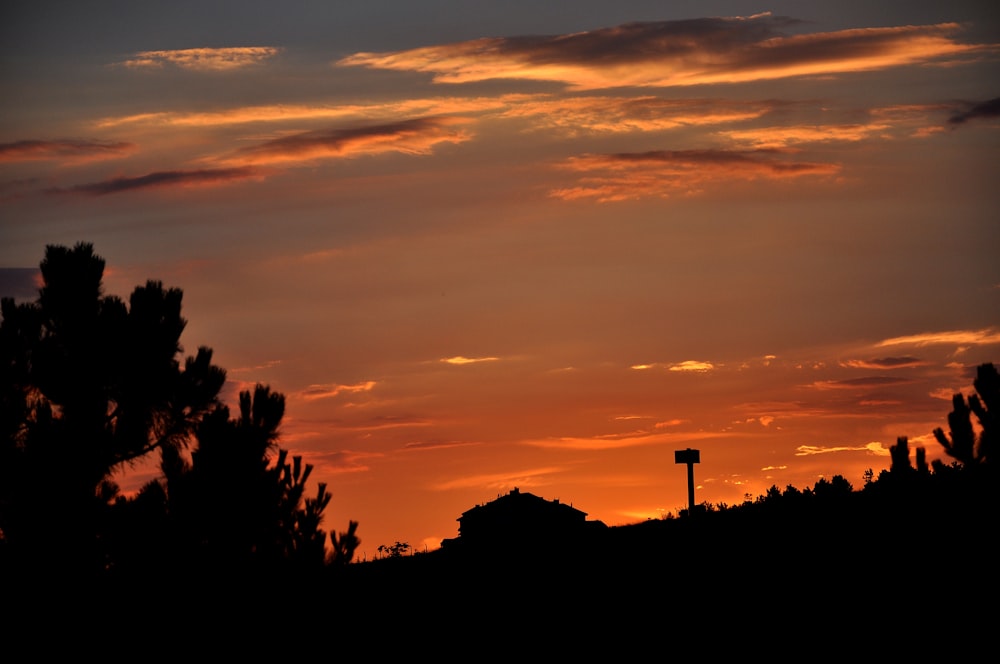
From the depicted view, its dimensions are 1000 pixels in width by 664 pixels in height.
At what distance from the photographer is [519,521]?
39844 millimetres

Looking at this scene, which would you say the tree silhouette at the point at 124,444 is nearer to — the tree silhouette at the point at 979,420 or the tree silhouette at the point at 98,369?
the tree silhouette at the point at 98,369

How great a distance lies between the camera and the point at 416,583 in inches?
1056

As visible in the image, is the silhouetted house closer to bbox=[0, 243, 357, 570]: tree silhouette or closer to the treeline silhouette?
the treeline silhouette

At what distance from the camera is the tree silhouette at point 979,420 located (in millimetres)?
37362

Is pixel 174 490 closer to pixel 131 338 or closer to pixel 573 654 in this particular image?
pixel 131 338

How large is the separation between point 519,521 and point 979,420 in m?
14.3

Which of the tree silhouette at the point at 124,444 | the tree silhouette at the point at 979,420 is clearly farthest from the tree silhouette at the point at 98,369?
the tree silhouette at the point at 979,420

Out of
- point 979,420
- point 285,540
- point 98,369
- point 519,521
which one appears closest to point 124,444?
point 98,369

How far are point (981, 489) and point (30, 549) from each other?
65.1 ft

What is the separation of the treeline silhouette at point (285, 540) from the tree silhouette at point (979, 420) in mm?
6960

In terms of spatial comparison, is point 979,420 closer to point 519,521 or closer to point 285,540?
point 519,521

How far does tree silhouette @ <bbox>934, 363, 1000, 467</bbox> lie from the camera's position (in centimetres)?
3736

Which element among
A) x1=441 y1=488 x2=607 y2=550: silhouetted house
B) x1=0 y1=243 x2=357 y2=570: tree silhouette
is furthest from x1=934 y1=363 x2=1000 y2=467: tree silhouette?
x1=0 y1=243 x2=357 y2=570: tree silhouette

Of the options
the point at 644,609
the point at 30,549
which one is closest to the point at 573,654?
the point at 644,609
